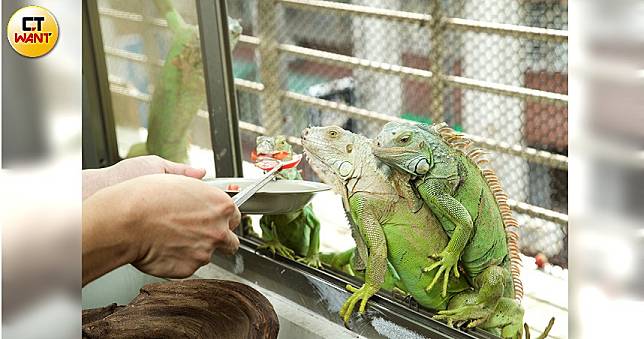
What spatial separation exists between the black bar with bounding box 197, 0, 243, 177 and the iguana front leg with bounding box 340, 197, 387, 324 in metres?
0.59

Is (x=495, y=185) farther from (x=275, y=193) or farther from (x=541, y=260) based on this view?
(x=541, y=260)

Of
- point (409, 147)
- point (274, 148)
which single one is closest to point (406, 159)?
point (409, 147)

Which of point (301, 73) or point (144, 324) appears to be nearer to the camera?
point (144, 324)

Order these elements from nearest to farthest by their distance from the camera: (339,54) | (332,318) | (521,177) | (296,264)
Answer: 1. (332,318)
2. (296,264)
3. (521,177)
4. (339,54)

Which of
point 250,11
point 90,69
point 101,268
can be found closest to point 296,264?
point 250,11

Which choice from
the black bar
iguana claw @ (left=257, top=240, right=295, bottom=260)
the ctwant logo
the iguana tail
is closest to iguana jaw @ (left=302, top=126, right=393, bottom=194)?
the iguana tail

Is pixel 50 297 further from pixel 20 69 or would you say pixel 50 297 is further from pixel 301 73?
pixel 301 73

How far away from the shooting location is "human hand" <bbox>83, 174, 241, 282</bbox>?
135cm

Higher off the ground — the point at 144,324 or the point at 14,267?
the point at 14,267

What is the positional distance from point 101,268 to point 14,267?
513mm

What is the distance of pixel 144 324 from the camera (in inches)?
67.3

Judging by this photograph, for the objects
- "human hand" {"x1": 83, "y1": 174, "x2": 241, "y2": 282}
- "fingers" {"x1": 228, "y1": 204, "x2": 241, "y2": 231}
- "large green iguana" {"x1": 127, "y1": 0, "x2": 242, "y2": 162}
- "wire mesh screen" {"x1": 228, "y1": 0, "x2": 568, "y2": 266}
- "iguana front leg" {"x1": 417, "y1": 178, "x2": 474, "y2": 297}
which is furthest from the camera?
"large green iguana" {"x1": 127, "y1": 0, "x2": 242, "y2": 162}

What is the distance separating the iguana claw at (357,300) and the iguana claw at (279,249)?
32cm

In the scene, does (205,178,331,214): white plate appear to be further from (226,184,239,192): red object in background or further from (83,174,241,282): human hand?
(83,174,241,282): human hand
